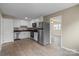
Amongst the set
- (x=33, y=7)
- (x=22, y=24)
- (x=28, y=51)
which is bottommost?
(x=28, y=51)

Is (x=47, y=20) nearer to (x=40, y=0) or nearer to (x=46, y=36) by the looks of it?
(x=46, y=36)

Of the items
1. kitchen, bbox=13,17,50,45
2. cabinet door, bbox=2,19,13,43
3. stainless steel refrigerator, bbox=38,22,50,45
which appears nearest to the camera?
stainless steel refrigerator, bbox=38,22,50,45

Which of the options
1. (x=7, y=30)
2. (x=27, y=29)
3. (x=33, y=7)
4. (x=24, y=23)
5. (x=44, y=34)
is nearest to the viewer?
(x=33, y=7)

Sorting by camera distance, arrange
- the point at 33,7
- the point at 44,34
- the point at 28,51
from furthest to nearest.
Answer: the point at 44,34
the point at 28,51
the point at 33,7

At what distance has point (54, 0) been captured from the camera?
208cm

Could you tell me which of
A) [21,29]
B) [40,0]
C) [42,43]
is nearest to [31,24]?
[21,29]

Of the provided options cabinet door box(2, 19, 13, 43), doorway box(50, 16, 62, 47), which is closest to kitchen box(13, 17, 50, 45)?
cabinet door box(2, 19, 13, 43)

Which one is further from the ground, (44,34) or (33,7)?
(33,7)

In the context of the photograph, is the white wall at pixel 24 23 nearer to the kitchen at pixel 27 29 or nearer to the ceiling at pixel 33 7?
the kitchen at pixel 27 29

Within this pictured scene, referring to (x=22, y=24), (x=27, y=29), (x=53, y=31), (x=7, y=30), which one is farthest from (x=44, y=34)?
(x=7, y=30)

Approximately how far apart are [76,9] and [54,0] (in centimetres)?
209

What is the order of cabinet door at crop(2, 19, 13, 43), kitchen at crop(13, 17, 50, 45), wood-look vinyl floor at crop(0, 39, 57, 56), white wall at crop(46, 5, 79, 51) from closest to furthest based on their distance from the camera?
1. white wall at crop(46, 5, 79, 51)
2. wood-look vinyl floor at crop(0, 39, 57, 56)
3. cabinet door at crop(2, 19, 13, 43)
4. kitchen at crop(13, 17, 50, 45)

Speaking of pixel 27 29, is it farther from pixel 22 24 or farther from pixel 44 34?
pixel 44 34

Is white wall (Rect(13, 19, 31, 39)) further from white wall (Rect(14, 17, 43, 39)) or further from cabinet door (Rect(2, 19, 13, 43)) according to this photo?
cabinet door (Rect(2, 19, 13, 43))
